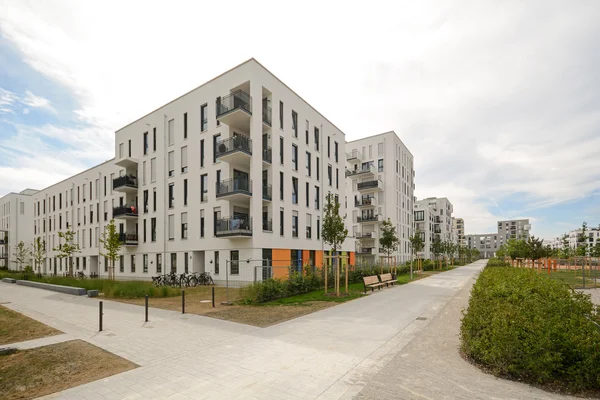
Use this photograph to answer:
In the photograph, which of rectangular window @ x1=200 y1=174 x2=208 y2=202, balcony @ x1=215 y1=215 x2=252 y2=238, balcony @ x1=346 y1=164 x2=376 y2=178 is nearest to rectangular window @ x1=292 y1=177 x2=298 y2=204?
balcony @ x1=215 y1=215 x2=252 y2=238

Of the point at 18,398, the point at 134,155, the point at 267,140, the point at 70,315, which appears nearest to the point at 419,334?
the point at 18,398

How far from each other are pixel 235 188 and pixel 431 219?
6334cm

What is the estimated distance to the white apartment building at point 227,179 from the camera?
2295 centimetres

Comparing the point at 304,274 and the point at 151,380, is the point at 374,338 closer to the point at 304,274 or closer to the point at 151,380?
the point at 151,380

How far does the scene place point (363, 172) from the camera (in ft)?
150

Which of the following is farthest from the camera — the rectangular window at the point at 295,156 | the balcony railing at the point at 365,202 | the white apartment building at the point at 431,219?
the white apartment building at the point at 431,219

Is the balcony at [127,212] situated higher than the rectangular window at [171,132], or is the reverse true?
the rectangular window at [171,132]

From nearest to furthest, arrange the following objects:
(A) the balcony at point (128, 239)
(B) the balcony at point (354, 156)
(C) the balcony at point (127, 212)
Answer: (A) the balcony at point (128, 239) < (C) the balcony at point (127, 212) < (B) the balcony at point (354, 156)

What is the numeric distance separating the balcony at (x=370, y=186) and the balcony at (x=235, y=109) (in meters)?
25.7

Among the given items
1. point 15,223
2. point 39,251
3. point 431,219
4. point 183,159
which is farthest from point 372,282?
point 15,223

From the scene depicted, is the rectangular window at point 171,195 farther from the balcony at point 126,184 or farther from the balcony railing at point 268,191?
the balcony railing at point 268,191

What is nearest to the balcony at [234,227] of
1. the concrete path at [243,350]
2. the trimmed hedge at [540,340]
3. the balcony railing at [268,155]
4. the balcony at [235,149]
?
the balcony at [235,149]

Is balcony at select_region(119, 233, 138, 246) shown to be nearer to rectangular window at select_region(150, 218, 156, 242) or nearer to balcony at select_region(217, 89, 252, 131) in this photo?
rectangular window at select_region(150, 218, 156, 242)

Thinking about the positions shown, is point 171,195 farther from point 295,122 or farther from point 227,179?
point 295,122
